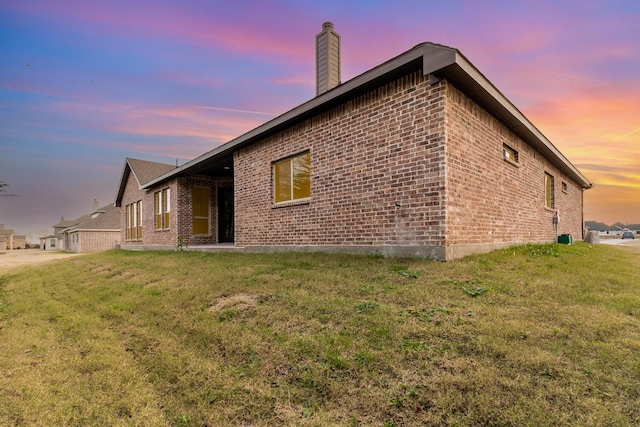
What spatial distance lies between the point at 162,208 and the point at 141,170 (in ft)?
19.5

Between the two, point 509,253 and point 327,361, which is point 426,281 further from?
point 509,253

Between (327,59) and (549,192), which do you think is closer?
(327,59)

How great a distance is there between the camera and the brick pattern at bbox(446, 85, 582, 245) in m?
6.51

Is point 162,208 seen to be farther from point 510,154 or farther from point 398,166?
point 510,154

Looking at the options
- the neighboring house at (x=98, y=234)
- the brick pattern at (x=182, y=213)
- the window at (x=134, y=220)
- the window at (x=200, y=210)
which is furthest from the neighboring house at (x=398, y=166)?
the neighboring house at (x=98, y=234)

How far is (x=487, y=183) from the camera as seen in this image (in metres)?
7.84

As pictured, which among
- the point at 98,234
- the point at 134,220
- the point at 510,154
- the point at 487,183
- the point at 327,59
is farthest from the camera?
the point at 98,234

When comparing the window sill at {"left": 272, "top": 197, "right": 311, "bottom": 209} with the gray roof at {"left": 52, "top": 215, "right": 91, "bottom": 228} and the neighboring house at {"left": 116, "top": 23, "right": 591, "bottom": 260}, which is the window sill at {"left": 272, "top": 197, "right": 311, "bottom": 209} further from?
the gray roof at {"left": 52, "top": 215, "right": 91, "bottom": 228}

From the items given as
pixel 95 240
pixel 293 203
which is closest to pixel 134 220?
pixel 293 203

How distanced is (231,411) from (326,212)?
5.83 metres

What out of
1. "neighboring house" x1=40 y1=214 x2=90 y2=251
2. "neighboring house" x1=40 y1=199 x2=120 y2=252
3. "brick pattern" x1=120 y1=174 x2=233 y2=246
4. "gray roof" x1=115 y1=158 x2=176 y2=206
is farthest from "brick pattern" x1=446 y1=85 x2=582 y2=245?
"neighboring house" x1=40 y1=214 x2=90 y2=251

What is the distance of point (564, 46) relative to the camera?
8.75 metres

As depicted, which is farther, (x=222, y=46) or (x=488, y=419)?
(x=222, y=46)

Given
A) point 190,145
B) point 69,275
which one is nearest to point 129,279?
point 69,275
